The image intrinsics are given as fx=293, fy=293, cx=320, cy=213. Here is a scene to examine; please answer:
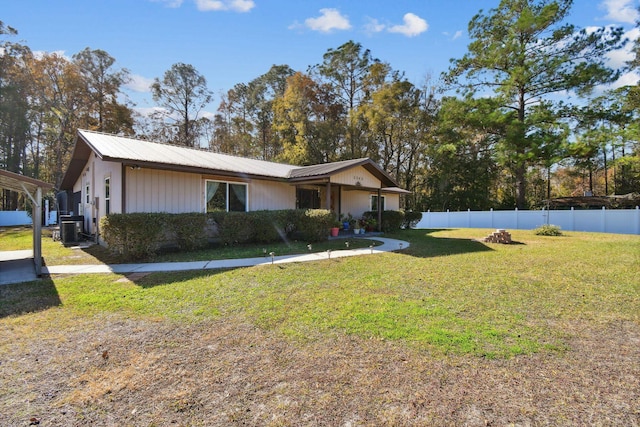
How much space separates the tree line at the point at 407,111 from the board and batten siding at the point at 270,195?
12.9 m

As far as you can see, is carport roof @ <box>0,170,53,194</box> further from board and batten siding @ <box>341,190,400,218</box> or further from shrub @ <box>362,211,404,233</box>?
shrub @ <box>362,211,404,233</box>

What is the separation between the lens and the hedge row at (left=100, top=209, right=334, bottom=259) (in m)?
7.55

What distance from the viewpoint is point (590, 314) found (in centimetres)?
408

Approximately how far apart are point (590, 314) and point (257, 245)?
27.7ft

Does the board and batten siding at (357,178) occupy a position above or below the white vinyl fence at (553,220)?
above

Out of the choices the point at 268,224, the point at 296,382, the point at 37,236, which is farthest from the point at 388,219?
the point at 296,382

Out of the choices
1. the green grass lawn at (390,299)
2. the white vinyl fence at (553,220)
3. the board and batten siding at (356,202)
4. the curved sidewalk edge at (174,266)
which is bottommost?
the green grass lawn at (390,299)

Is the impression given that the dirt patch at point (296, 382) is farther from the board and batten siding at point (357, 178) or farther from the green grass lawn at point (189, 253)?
the board and batten siding at point (357, 178)

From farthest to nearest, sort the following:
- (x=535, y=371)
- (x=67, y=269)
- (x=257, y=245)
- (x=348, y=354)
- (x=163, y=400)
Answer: (x=257, y=245) → (x=67, y=269) → (x=348, y=354) → (x=535, y=371) → (x=163, y=400)

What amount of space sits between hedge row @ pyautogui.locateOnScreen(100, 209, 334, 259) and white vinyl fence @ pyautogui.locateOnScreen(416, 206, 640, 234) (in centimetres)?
1389

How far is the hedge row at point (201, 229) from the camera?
7.55m

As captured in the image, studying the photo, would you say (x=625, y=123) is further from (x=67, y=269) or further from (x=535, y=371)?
(x=67, y=269)

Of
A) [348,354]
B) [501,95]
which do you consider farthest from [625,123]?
[348,354]

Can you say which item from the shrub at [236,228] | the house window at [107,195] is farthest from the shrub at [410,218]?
the house window at [107,195]
